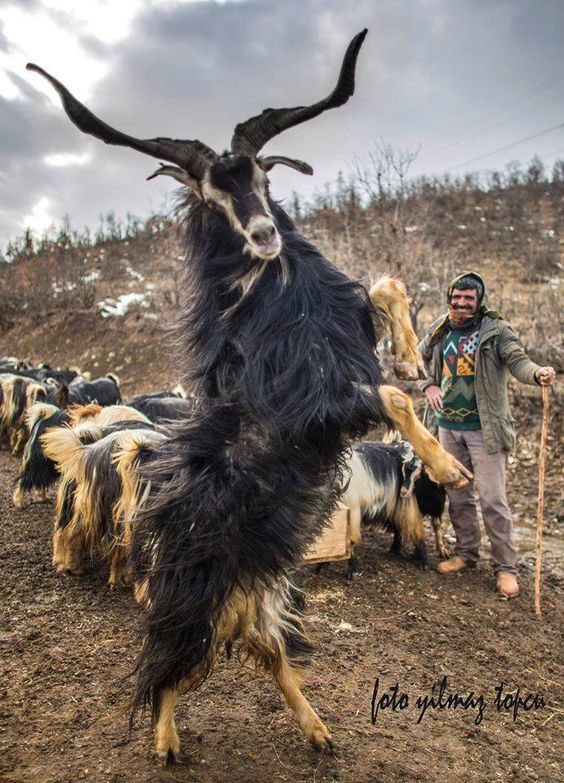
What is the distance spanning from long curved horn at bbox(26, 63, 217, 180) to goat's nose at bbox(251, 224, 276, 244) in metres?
0.42

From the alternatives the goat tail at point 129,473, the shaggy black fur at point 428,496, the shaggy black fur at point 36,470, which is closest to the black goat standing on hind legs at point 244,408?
the goat tail at point 129,473

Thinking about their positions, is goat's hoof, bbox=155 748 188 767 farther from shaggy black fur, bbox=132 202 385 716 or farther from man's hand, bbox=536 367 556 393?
man's hand, bbox=536 367 556 393

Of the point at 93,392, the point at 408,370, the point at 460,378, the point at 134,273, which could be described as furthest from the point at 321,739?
the point at 134,273

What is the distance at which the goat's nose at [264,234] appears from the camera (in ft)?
7.39

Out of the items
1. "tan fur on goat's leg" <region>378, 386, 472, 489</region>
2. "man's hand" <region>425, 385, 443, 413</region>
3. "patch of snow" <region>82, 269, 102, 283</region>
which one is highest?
"patch of snow" <region>82, 269, 102, 283</region>

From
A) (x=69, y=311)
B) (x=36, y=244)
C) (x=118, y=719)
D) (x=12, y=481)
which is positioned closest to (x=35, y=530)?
(x=12, y=481)

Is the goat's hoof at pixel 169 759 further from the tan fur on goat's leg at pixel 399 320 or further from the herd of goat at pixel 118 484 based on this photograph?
the tan fur on goat's leg at pixel 399 320

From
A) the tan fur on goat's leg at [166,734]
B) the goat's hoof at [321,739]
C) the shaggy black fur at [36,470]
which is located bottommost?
the goat's hoof at [321,739]

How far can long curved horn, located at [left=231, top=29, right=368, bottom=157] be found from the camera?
244 centimetres

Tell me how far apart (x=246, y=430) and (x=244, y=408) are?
93 mm

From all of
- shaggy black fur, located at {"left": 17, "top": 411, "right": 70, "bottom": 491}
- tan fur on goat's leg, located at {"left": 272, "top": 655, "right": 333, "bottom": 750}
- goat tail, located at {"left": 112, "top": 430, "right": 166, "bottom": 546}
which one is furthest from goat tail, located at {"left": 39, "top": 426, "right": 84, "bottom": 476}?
tan fur on goat's leg, located at {"left": 272, "top": 655, "right": 333, "bottom": 750}

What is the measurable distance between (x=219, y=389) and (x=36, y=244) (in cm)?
2776

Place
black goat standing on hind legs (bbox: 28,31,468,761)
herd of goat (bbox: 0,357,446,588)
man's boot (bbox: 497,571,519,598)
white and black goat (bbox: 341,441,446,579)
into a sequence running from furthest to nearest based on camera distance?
white and black goat (bbox: 341,441,446,579) < man's boot (bbox: 497,571,519,598) < herd of goat (bbox: 0,357,446,588) < black goat standing on hind legs (bbox: 28,31,468,761)

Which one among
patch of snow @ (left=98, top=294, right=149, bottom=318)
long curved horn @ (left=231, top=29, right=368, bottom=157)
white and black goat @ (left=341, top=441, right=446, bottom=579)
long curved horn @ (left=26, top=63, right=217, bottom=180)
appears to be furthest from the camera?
patch of snow @ (left=98, top=294, right=149, bottom=318)
